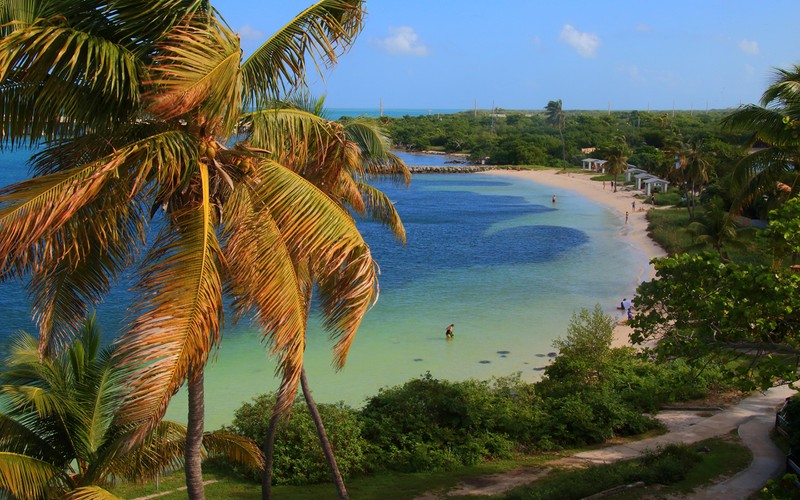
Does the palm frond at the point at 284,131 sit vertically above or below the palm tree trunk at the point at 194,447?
above

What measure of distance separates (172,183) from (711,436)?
1275 cm

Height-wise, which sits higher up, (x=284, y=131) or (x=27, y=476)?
(x=284, y=131)

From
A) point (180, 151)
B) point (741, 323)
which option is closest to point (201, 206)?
point (180, 151)

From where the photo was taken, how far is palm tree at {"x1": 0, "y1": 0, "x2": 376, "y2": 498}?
483cm

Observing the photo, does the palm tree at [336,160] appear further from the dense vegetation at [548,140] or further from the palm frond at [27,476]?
the dense vegetation at [548,140]

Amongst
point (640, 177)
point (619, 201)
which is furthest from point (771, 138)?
point (640, 177)

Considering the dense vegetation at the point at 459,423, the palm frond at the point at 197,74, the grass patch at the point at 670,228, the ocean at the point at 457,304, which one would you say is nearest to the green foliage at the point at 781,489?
the palm frond at the point at 197,74

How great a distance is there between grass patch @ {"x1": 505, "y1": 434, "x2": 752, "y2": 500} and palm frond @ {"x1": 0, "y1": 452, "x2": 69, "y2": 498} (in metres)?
6.87

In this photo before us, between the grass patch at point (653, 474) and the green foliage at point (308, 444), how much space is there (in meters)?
3.54

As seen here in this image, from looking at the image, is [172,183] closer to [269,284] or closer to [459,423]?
[269,284]

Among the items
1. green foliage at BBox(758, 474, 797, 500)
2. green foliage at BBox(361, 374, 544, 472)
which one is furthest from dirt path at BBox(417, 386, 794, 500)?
green foliage at BBox(758, 474, 797, 500)

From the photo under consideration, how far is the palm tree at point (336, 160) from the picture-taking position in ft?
22.9

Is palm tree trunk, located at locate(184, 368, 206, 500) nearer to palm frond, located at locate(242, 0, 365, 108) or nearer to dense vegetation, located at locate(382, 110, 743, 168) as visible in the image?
palm frond, located at locate(242, 0, 365, 108)

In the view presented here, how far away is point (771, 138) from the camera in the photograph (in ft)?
42.1
